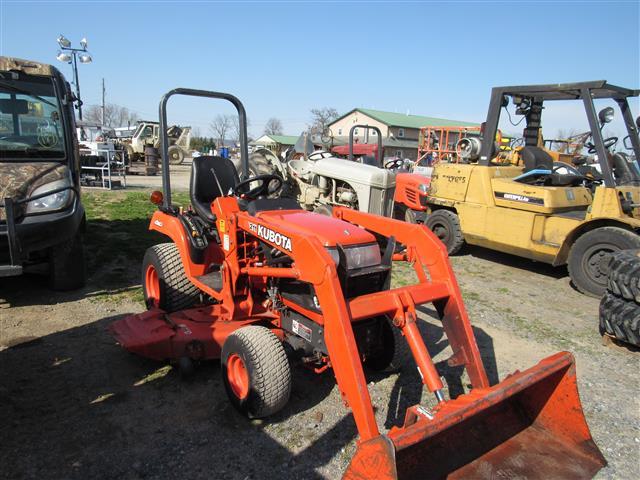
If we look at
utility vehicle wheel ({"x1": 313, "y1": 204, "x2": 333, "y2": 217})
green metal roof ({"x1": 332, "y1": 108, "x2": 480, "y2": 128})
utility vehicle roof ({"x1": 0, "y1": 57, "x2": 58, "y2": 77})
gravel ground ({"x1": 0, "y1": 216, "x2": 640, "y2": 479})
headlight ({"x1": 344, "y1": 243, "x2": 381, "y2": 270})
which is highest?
green metal roof ({"x1": 332, "y1": 108, "x2": 480, "y2": 128})

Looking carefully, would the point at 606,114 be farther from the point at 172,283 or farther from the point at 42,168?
the point at 42,168

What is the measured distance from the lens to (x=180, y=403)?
122 inches

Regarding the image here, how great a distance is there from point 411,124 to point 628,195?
132 ft

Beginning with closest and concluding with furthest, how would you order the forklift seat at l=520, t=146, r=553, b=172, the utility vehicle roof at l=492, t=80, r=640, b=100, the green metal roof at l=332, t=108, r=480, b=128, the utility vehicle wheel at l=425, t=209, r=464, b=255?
the utility vehicle roof at l=492, t=80, r=640, b=100, the forklift seat at l=520, t=146, r=553, b=172, the utility vehicle wheel at l=425, t=209, r=464, b=255, the green metal roof at l=332, t=108, r=480, b=128

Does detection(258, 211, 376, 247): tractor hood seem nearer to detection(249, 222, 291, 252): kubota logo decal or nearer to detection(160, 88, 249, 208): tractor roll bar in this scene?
detection(249, 222, 291, 252): kubota logo decal

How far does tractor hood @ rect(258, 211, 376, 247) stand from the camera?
287 centimetres

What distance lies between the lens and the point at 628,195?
580 cm

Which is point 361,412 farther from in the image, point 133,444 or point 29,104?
point 29,104

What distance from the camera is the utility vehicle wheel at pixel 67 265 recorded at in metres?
4.95

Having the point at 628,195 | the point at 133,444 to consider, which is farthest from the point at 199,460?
the point at 628,195

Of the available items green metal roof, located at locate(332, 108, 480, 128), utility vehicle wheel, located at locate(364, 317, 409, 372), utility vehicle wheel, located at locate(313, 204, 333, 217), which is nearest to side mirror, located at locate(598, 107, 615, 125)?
utility vehicle wheel, located at locate(313, 204, 333, 217)

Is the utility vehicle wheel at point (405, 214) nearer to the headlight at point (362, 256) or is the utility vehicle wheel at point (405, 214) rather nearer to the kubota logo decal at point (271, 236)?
the headlight at point (362, 256)

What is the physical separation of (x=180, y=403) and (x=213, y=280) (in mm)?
1104

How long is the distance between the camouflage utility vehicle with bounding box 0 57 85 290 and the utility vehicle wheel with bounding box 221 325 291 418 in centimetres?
257
